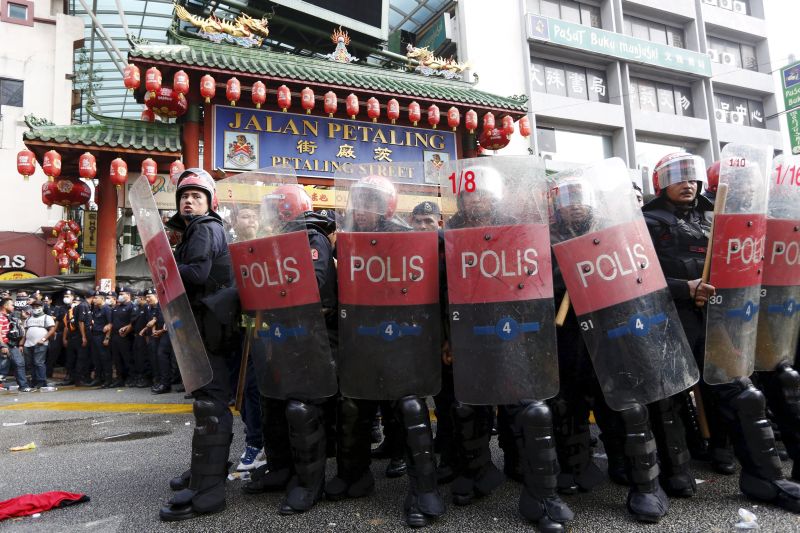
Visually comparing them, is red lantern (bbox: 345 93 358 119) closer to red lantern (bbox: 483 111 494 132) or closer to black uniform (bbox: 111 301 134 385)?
red lantern (bbox: 483 111 494 132)

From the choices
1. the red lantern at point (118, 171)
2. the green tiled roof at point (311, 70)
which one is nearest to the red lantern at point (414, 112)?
the green tiled roof at point (311, 70)

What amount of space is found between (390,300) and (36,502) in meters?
2.29

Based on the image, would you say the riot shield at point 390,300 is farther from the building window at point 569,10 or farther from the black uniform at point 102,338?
the building window at point 569,10

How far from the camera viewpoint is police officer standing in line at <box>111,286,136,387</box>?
8938mm

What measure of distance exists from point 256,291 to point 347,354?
0.60 meters

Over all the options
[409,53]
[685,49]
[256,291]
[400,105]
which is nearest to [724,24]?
[685,49]

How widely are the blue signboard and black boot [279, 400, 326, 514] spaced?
282 inches

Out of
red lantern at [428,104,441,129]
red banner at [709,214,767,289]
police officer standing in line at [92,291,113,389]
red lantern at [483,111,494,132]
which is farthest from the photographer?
red lantern at [483,111,494,132]

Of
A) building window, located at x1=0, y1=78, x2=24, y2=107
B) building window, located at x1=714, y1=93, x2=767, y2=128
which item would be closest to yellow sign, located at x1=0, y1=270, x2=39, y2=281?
building window, located at x1=0, y1=78, x2=24, y2=107

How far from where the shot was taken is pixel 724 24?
20.2 m

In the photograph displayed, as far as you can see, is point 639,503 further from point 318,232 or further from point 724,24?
point 724,24

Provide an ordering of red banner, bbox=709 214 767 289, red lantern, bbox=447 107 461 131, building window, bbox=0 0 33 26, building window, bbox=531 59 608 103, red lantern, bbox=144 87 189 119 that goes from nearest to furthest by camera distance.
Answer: red banner, bbox=709 214 767 289 → red lantern, bbox=144 87 189 119 → red lantern, bbox=447 107 461 131 → building window, bbox=531 59 608 103 → building window, bbox=0 0 33 26

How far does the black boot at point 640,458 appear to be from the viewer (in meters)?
2.40

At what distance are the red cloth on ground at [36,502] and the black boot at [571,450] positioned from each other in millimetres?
2692
